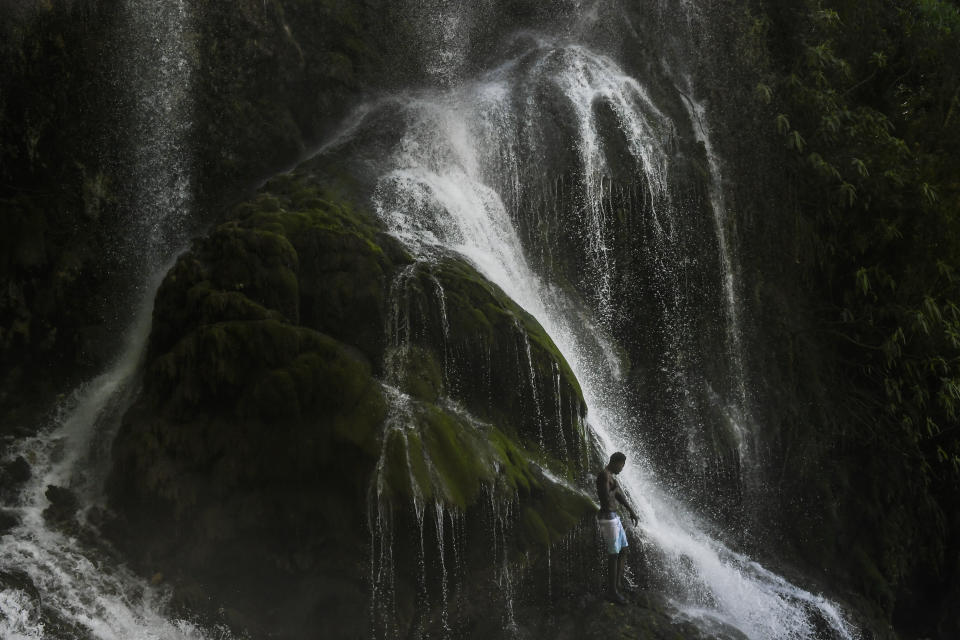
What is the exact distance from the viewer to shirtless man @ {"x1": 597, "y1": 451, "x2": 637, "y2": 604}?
6.86 meters

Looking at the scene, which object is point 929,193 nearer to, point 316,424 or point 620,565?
point 620,565

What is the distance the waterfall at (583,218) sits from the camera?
7.83 m

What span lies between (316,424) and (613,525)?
99.1 inches

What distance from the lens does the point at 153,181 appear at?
388 inches

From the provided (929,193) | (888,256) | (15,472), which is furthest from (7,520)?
(929,193)

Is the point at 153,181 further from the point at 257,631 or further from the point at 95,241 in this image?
the point at 257,631

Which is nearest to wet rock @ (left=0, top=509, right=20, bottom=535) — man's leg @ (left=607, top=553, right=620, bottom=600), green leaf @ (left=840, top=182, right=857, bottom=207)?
man's leg @ (left=607, top=553, right=620, bottom=600)

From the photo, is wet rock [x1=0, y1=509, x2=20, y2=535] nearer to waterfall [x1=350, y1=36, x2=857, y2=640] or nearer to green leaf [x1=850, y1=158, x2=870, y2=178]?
waterfall [x1=350, y1=36, x2=857, y2=640]

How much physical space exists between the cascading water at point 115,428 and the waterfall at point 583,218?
263 centimetres

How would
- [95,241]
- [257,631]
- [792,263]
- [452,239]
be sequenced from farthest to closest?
1. [792,263]
2. [95,241]
3. [452,239]
4. [257,631]

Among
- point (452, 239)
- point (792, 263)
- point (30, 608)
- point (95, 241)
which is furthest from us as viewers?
point (792, 263)

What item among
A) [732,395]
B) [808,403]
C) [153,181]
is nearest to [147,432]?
[153,181]

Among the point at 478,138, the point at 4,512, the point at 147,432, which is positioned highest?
the point at 478,138

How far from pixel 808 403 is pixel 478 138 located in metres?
4.95
